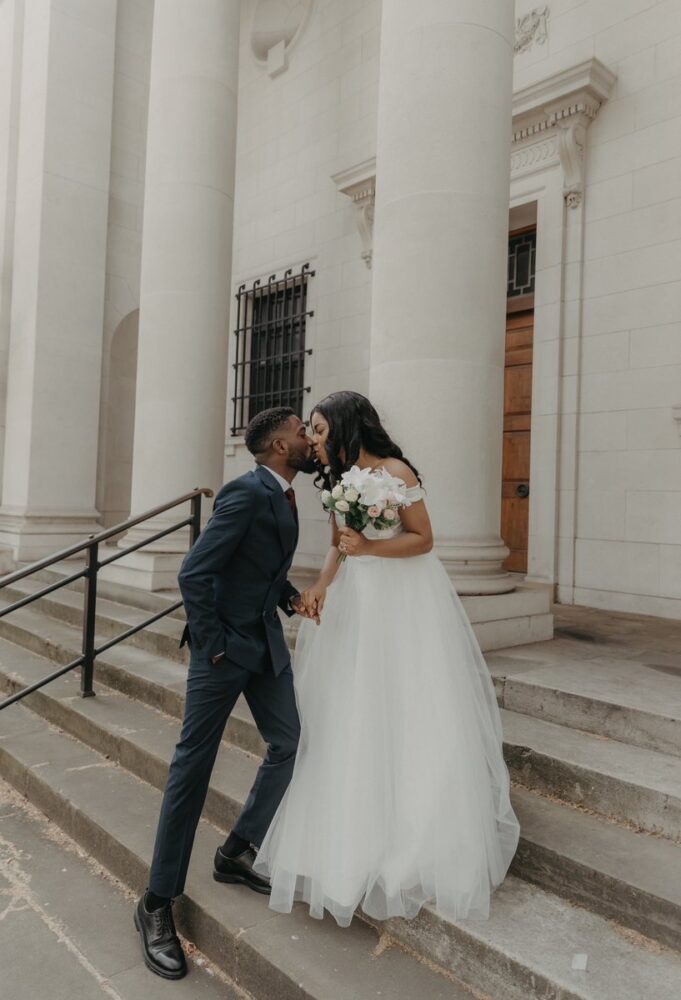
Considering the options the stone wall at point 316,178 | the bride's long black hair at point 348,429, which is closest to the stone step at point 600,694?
the bride's long black hair at point 348,429

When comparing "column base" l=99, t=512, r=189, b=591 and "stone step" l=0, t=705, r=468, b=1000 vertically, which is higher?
"column base" l=99, t=512, r=189, b=591

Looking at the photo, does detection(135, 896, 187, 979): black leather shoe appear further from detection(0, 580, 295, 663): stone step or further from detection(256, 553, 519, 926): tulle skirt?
detection(0, 580, 295, 663): stone step

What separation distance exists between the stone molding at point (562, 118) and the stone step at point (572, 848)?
5711mm

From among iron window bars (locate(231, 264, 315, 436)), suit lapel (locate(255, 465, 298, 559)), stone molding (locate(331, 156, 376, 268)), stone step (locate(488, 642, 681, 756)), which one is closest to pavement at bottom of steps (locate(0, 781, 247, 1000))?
suit lapel (locate(255, 465, 298, 559))

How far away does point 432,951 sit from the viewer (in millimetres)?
2373

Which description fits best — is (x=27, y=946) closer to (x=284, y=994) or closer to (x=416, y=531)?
(x=284, y=994)

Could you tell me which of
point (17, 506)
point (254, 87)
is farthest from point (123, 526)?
point (254, 87)

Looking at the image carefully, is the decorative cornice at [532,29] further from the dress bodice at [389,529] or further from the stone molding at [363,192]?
the dress bodice at [389,529]

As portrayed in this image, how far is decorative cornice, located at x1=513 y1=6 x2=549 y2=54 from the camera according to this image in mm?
7062

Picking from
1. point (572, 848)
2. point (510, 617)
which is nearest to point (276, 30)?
point (510, 617)

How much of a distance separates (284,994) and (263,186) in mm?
10132

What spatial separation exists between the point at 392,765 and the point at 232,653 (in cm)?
69

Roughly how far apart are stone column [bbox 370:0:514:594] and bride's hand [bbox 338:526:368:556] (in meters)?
1.72

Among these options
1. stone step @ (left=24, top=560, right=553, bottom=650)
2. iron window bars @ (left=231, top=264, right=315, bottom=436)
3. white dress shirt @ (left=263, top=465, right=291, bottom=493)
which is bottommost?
stone step @ (left=24, top=560, right=553, bottom=650)
